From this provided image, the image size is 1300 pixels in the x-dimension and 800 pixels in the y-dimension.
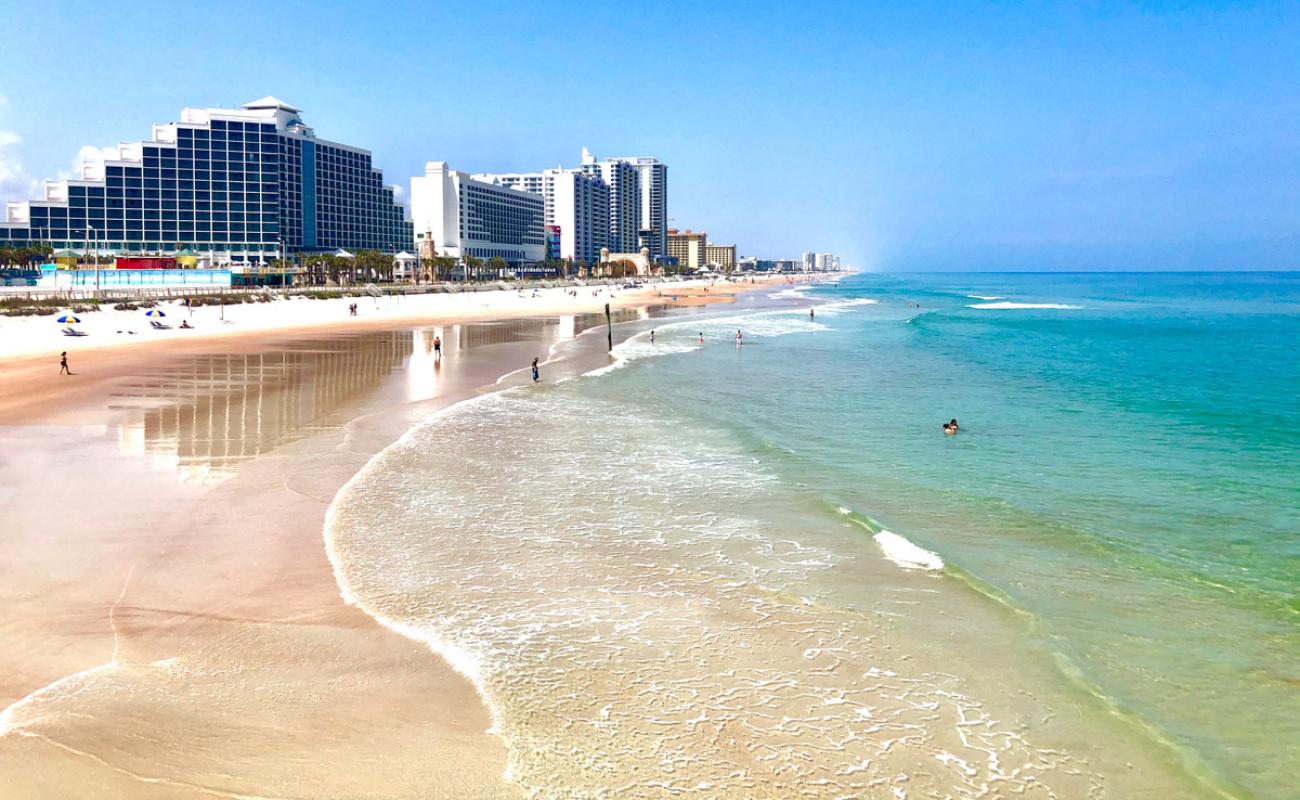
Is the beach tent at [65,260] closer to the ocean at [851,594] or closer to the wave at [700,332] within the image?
the wave at [700,332]

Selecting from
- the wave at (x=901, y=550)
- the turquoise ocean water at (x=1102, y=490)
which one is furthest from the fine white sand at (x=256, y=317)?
the wave at (x=901, y=550)

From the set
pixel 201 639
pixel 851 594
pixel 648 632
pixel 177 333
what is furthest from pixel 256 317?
pixel 851 594

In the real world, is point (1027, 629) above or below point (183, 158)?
below

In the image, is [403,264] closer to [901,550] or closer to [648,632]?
[901,550]

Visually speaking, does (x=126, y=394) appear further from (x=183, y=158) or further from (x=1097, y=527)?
(x=183, y=158)

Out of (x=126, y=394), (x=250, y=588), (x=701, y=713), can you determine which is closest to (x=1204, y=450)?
(x=701, y=713)

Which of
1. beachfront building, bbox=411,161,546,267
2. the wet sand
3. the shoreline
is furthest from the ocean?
beachfront building, bbox=411,161,546,267
